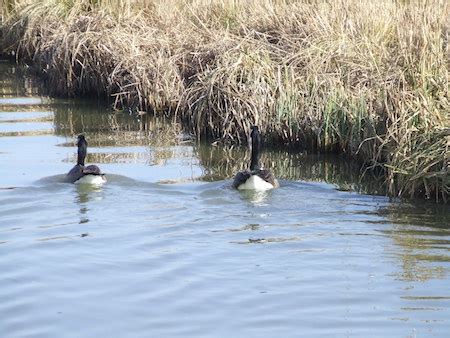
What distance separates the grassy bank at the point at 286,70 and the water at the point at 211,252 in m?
0.56

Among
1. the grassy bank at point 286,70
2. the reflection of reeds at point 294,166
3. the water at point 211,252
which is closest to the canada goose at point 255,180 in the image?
the water at point 211,252

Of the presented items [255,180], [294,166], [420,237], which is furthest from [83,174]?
[420,237]

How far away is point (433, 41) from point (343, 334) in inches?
300

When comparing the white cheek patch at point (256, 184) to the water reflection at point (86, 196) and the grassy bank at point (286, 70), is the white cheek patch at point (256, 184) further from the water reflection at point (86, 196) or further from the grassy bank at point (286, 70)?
the water reflection at point (86, 196)

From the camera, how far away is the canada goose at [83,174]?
518 inches

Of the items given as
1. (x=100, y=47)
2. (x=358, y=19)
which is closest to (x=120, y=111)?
(x=100, y=47)

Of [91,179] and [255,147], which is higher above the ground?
[255,147]

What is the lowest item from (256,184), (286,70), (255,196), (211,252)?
(211,252)

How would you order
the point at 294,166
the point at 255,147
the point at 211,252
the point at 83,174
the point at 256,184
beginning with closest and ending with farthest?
the point at 211,252 → the point at 256,184 → the point at 83,174 → the point at 255,147 → the point at 294,166

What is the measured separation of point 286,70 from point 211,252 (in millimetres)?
6439

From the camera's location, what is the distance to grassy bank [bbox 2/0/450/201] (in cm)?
1331

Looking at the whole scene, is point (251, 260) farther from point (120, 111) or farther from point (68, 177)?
point (120, 111)

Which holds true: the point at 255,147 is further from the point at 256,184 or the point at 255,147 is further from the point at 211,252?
the point at 211,252

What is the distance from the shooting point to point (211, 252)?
408 inches
